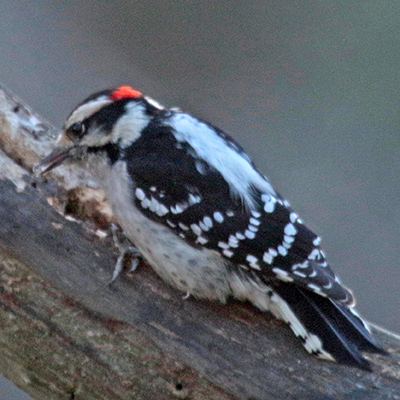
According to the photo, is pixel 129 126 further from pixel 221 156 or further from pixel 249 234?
pixel 249 234

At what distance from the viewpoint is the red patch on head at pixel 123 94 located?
3.24 meters

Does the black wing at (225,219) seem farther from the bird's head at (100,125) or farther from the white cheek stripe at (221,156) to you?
the bird's head at (100,125)

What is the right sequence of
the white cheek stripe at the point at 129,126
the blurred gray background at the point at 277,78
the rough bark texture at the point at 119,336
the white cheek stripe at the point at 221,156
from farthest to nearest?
1. the blurred gray background at the point at 277,78
2. the white cheek stripe at the point at 129,126
3. the white cheek stripe at the point at 221,156
4. the rough bark texture at the point at 119,336

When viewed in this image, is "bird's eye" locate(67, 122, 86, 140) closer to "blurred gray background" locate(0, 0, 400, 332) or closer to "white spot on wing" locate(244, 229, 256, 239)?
"white spot on wing" locate(244, 229, 256, 239)

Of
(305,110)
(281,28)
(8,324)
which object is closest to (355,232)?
(305,110)

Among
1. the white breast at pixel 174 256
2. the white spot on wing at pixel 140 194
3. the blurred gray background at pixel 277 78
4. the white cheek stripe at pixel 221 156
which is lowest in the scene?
the white breast at pixel 174 256

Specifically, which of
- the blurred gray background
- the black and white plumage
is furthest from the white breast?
the blurred gray background

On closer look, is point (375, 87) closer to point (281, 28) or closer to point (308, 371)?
point (281, 28)

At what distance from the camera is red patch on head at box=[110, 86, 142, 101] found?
3.24 m

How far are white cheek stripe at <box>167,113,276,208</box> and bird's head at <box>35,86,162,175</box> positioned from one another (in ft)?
0.53

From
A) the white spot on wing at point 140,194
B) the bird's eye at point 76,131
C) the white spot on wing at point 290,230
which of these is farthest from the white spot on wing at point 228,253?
the bird's eye at point 76,131

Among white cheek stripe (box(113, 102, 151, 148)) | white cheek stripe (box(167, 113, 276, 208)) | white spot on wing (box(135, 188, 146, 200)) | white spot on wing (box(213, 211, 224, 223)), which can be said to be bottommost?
white spot on wing (box(135, 188, 146, 200))

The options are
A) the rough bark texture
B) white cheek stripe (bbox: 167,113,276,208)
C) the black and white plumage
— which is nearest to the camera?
the rough bark texture

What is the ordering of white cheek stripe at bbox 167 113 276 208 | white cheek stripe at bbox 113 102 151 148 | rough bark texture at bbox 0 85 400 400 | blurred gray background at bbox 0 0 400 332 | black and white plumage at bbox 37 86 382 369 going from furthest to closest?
blurred gray background at bbox 0 0 400 332 < white cheek stripe at bbox 113 102 151 148 < white cheek stripe at bbox 167 113 276 208 < black and white plumage at bbox 37 86 382 369 < rough bark texture at bbox 0 85 400 400
